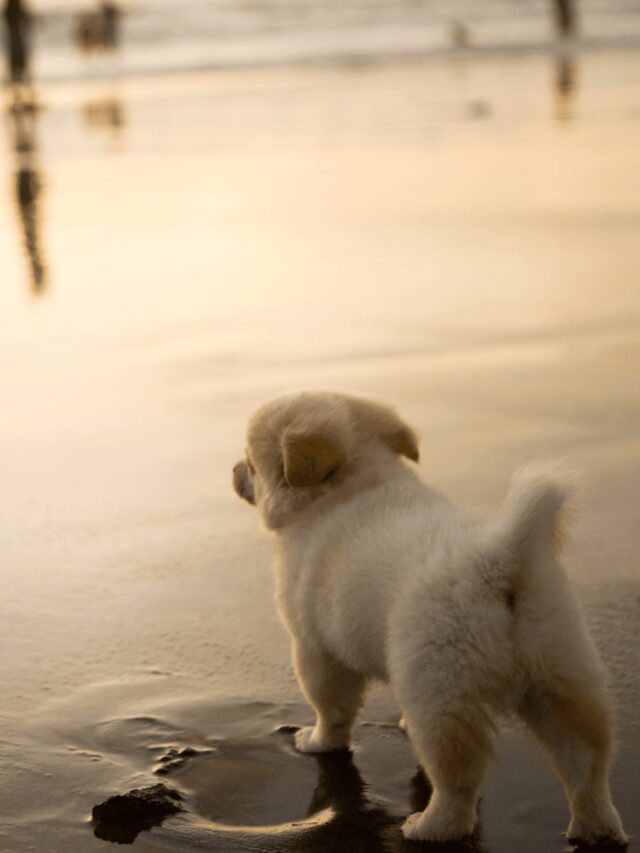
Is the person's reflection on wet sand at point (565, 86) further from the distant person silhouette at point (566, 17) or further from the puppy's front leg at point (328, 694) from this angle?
the puppy's front leg at point (328, 694)

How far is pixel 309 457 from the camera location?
337 cm

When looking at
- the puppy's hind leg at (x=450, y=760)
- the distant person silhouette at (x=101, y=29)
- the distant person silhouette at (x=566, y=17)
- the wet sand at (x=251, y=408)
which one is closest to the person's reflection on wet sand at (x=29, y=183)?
the wet sand at (x=251, y=408)

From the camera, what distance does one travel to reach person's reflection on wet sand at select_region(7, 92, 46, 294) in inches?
360

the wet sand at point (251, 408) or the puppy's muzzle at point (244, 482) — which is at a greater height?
the puppy's muzzle at point (244, 482)

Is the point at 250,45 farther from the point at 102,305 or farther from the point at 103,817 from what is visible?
the point at 103,817

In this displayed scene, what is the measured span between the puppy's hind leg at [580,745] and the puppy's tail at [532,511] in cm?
29

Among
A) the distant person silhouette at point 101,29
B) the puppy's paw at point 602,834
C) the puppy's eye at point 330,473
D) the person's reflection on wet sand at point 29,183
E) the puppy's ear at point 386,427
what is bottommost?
the puppy's paw at point 602,834

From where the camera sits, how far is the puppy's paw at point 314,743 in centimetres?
349

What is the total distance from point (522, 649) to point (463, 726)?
19 cm

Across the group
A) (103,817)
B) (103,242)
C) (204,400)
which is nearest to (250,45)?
(103,242)

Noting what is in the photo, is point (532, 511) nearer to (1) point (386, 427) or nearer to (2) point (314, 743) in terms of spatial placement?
(1) point (386, 427)

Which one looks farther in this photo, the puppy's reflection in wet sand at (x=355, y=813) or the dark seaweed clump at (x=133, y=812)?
the dark seaweed clump at (x=133, y=812)

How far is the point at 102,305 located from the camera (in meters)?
7.97

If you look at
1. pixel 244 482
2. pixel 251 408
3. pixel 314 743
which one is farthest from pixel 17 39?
pixel 314 743
